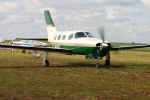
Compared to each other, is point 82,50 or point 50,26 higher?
point 50,26

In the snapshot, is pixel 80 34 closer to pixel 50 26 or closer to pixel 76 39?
pixel 76 39

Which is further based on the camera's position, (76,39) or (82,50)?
(76,39)

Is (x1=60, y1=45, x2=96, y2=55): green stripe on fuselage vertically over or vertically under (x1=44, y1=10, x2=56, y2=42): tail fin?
under

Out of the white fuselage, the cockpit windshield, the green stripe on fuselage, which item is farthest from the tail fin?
the cockpit windshield

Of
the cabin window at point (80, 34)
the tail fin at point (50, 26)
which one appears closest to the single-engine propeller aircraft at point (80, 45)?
the cabin window at point (80, 34)

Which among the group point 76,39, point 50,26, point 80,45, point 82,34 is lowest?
point 80,45

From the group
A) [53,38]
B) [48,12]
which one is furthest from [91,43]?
[48,12]

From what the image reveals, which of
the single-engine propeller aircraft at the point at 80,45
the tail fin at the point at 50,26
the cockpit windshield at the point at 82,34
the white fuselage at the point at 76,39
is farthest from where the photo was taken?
the tail fin at the point at 50,26

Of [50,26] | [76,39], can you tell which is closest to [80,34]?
[76,39]

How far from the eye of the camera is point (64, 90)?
878 centimetres

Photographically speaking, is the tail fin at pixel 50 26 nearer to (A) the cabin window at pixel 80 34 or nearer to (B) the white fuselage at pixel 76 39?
(B) the white fuselage at pixel 76 39

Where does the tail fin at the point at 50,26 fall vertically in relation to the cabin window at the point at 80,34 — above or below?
above

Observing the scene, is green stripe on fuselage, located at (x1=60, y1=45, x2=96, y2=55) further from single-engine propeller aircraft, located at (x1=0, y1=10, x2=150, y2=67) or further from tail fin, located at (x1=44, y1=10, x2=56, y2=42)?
tail fin, located at (x1=44, y1=10, x2=56, y2=42)

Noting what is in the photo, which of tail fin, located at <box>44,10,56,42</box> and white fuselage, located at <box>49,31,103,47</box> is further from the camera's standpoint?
tail fin, located at <box>44,10,56,42</box>
